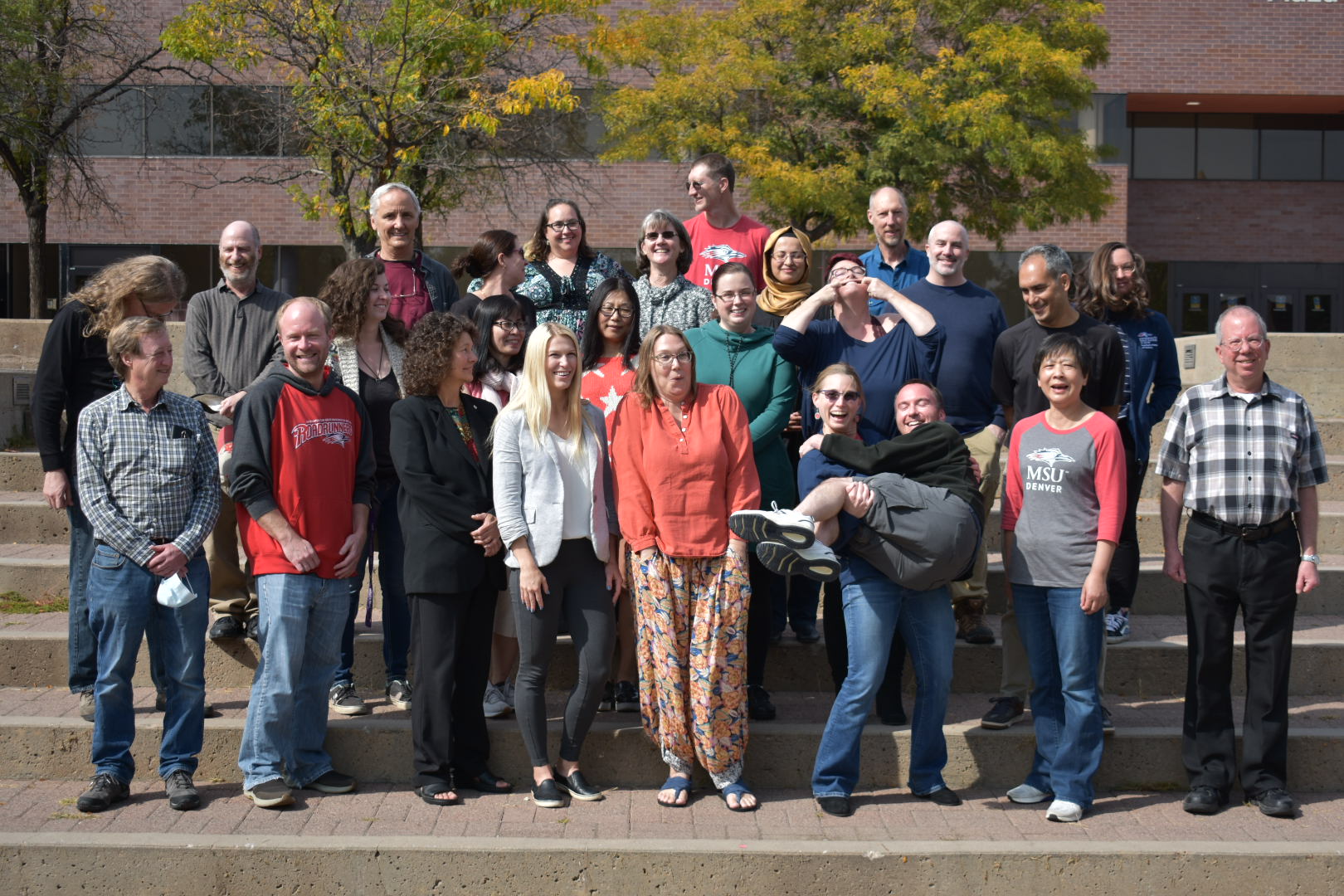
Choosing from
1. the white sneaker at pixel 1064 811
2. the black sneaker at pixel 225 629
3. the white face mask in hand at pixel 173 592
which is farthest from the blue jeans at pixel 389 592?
the white sneaker at pixel 1064 811

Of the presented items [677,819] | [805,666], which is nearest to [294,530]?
[677,819]

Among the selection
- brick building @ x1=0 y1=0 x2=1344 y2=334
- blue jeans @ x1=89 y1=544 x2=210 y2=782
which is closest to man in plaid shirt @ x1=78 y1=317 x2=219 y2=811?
blue jeans @ x1=89 y1=544 x2=210 y2=782

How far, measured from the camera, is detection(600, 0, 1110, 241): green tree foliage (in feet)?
66.3

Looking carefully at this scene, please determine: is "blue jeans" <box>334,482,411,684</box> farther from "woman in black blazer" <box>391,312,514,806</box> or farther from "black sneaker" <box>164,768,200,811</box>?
"black sneaker" <box>164,768,200,811</box>

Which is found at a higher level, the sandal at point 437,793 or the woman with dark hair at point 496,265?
the woman with dark hair at point 496,265

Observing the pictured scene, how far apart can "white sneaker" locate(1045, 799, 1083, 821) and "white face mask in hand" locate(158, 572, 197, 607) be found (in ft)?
11.6

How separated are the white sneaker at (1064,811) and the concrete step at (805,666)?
3.57ft

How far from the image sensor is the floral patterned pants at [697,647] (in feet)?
16.4

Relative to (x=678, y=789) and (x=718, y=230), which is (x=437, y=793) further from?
(x=718, y=230)

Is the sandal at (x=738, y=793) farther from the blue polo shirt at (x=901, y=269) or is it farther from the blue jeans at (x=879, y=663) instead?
the blue polo shirt at (x=901, y=269)

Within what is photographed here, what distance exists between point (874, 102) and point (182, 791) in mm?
17491

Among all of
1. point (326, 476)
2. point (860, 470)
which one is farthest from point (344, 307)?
point (860, 470)

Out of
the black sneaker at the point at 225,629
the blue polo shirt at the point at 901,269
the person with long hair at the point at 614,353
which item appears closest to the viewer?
the person with long hair at the point at 614,353

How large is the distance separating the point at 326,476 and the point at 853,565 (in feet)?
7.15
